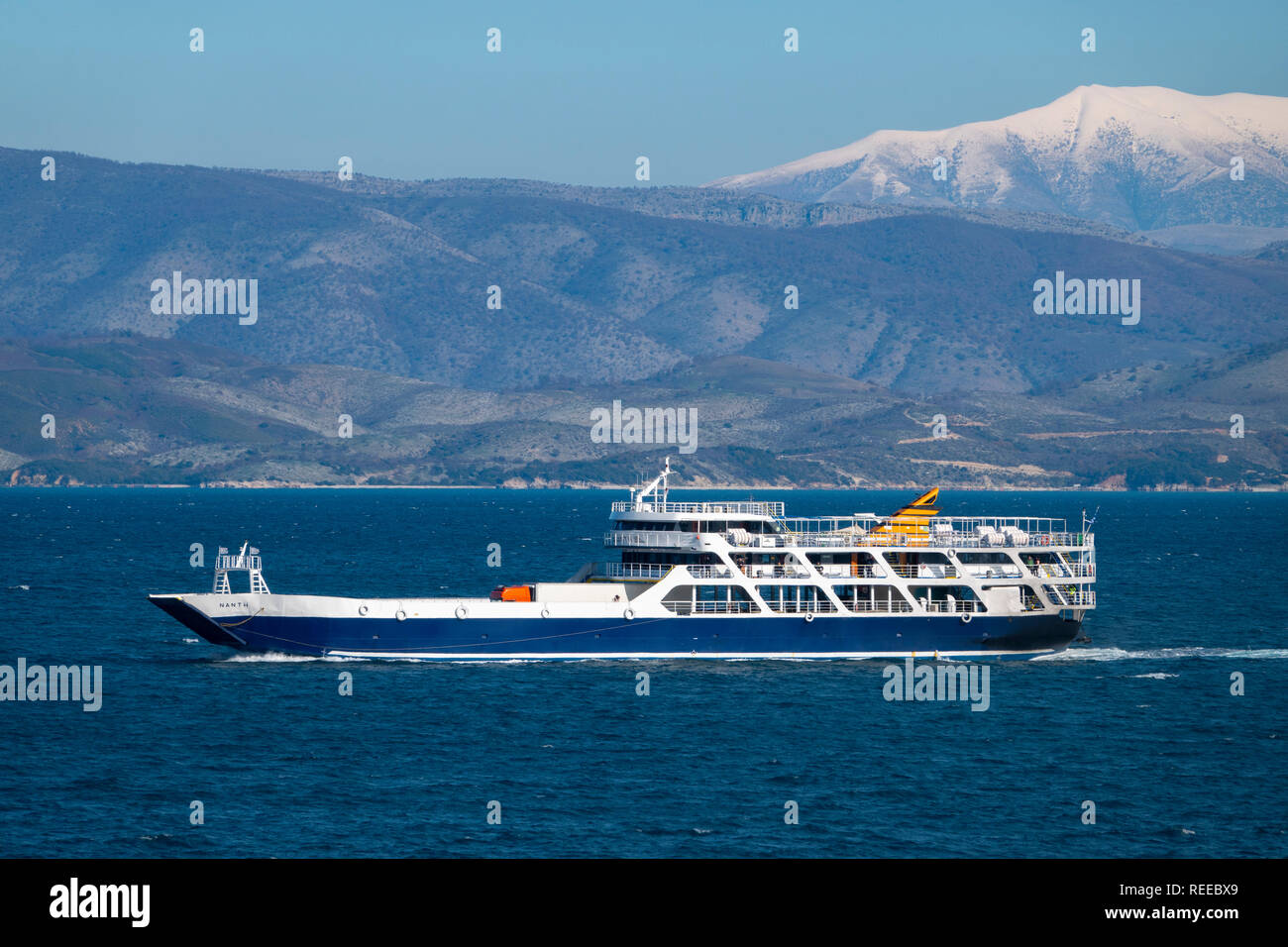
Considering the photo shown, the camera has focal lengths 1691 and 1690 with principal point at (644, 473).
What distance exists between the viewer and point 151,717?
68.4 metres

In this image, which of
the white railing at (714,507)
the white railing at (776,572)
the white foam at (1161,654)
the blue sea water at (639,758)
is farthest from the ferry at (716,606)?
the white foam at (1161,654)

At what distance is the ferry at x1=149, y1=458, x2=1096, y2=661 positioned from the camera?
7875 centimetres

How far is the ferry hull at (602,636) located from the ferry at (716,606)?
2.6 inches

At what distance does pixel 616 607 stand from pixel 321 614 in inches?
539

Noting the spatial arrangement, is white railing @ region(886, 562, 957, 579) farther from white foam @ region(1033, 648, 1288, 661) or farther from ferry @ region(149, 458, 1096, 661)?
white foam @ region(1033, 648, 1288, 661)

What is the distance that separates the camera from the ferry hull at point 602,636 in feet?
258

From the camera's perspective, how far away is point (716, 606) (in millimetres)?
80188

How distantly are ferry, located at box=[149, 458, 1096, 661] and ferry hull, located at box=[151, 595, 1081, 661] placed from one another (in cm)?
7

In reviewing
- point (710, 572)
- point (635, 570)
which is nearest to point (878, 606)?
point (710, 572)

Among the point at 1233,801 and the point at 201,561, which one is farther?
the point at 201,561

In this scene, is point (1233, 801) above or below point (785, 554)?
below
